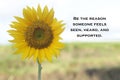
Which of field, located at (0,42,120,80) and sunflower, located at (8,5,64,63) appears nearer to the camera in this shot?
sunflower, located at (8,5,64,63)

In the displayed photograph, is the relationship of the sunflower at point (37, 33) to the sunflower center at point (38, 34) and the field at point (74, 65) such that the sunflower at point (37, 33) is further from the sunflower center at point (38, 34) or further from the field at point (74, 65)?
the field at point (74, 65)

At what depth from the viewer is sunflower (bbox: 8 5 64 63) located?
1.69 meters

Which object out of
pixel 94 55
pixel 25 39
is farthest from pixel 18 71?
pixel 25 39

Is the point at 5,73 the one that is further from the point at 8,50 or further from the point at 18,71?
the point at 8,50

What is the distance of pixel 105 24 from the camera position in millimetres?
2541

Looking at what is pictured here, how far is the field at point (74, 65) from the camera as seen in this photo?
318cm

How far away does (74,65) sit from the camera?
11.0 feet

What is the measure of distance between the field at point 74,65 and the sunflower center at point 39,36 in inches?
53.1

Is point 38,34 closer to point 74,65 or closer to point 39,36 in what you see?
point 39,36

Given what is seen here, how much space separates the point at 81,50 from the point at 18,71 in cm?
72

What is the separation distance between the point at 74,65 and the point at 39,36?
166cm

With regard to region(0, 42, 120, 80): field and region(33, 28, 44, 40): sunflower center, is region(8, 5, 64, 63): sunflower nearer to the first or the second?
region(33, 28, 44, 40): sunflower center

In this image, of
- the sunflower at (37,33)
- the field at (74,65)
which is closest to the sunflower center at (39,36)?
the sunflower at (37,33)

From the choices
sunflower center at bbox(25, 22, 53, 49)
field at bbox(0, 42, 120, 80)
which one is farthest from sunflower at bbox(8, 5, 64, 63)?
field at bbox(0, 42, 120, 80)
